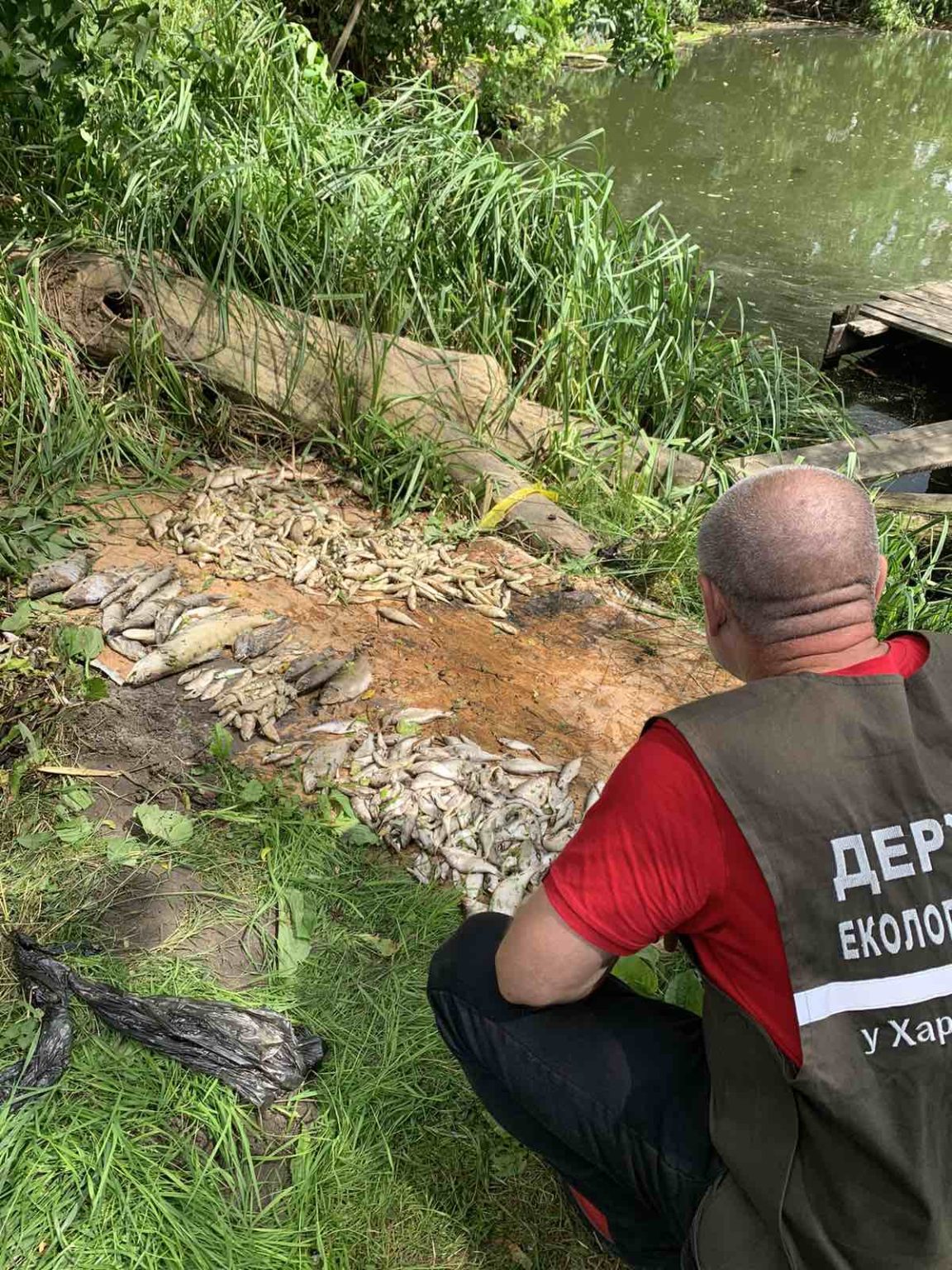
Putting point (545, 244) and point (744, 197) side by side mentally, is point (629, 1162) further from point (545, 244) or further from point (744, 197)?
point (744, 197)

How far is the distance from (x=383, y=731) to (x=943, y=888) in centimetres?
178

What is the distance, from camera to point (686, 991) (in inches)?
84.7

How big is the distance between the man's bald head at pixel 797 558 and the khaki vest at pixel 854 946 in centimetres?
11

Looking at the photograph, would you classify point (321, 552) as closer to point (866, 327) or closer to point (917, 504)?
point (917, 504)

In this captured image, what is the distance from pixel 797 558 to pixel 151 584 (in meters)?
2.38

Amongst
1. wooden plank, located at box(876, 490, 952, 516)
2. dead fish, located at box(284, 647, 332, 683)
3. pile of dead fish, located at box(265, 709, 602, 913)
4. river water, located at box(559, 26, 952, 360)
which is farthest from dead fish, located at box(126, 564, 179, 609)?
river water, located at box(559, 26, 952, 360)

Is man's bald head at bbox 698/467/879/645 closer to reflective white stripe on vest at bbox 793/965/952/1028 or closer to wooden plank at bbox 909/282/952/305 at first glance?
reflective white stripe on vest at bbox 793/965/952/1028

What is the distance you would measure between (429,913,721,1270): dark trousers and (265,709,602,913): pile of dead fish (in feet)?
2.37

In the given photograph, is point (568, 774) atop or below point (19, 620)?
below

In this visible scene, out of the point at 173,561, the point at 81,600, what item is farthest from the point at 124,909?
the point at 173,561

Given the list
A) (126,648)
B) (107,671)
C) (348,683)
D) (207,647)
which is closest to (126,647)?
(126,648)

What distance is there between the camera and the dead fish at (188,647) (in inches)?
115

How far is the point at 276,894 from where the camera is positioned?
7.77ft

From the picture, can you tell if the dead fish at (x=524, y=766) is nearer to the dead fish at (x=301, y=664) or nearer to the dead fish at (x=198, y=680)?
the dead fish at (x=301, y=664)
